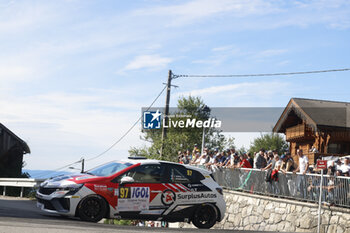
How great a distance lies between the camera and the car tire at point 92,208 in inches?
456

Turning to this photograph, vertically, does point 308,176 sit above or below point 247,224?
above

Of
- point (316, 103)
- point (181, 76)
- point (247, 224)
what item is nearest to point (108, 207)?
point (247, 224)

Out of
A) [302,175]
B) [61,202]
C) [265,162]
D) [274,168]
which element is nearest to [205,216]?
[61,202]

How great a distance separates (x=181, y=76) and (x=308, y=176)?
1906 cm

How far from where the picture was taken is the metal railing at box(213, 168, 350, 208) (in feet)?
50.8

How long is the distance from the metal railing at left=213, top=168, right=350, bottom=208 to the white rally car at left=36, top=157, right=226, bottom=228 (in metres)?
4.28

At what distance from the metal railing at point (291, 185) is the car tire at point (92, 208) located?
754 centimetres

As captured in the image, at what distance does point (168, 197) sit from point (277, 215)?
6.67 meters

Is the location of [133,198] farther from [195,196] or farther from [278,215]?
[278,215]

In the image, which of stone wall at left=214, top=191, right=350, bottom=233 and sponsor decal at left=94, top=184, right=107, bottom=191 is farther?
stone wall at left=214, top=191, right=350, bottom=233

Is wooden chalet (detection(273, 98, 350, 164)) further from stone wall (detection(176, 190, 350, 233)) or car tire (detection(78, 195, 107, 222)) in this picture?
car tire (detection(78, 195, 107, 222))

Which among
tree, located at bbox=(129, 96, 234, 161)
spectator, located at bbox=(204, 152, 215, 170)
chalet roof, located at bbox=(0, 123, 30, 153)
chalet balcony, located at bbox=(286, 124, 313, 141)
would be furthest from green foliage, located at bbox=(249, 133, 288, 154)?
spectator, located at bbox=(204, 152, 215, 170)

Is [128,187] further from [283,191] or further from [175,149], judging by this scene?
[175,149]

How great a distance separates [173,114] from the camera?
77.4m
